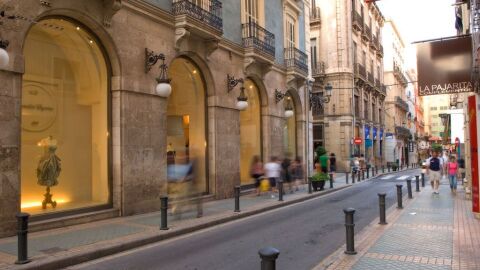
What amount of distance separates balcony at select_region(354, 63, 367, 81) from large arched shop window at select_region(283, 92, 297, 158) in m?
18.1

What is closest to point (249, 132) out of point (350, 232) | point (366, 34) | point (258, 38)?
point (258, 38)

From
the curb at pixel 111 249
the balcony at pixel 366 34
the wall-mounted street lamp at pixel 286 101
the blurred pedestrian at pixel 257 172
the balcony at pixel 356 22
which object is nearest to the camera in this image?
the curb at pixel 111 249

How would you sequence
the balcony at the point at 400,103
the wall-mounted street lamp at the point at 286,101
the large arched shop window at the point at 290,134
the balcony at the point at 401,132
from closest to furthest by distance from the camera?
1. the wall-mounted street lamp at the point at 286,101
2. the large arched shop window at the point at 290,134
3. the balcony at the point at 401,132
4. the balcony at the point at 400,103

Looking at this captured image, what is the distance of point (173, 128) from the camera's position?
15727 mm

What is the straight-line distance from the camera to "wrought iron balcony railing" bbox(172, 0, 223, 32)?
1386 centimetres

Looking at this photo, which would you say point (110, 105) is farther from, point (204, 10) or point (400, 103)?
point (400, 103)

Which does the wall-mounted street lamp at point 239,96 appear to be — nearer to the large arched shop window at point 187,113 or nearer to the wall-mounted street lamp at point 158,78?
the large arched shop window at point 187,113

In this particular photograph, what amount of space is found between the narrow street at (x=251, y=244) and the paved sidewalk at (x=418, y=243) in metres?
0.57

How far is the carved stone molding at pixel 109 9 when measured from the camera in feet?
36.8

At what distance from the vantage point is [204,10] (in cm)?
1458

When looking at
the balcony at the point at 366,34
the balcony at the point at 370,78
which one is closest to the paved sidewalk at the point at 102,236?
the balcony at the point at 366,34

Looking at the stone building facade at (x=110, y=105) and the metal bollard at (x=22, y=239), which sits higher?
the stone building facade at (x=110, y=105)

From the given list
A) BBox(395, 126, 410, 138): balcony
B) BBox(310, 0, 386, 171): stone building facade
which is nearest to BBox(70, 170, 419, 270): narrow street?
BBox(310, 0, 386, 171): stone building facade

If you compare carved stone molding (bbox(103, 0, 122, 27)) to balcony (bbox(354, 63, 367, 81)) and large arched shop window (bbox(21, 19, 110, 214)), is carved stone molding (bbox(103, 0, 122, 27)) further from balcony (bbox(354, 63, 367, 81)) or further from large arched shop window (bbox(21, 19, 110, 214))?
balcony (bbox(354, 63, 367, 81))
